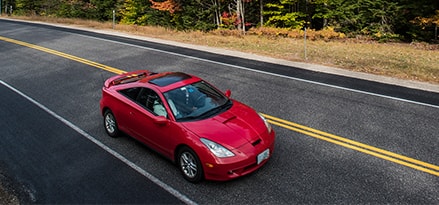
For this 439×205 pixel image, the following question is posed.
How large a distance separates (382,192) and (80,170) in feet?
17.9

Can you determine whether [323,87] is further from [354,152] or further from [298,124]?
[354,152]

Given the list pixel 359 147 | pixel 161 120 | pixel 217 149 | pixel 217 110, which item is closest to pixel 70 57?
pixel 161 120

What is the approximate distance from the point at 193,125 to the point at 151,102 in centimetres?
124

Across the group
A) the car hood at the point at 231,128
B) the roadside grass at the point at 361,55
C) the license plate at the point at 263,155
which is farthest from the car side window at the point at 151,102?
the roadside grass at the point at 361,55

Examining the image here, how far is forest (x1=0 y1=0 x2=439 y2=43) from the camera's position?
79.0ft

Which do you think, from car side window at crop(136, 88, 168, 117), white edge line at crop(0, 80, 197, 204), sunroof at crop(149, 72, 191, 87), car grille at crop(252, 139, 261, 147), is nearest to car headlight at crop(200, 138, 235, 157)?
car grille at crop(252, 139, 261, 147)

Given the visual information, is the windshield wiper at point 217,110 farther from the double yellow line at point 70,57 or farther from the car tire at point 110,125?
the double yellow line at point 70,57

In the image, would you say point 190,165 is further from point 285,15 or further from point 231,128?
point 285,15

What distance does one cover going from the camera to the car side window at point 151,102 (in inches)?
253

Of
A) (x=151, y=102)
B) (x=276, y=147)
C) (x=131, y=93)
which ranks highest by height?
(x=131, y=93)

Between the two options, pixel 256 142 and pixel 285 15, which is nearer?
pixel 256 142

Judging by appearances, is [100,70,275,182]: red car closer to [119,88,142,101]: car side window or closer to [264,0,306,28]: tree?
[119,88,142,101]: car side window

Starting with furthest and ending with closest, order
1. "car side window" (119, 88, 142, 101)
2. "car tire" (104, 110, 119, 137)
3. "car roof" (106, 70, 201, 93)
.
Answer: "car tire" (104, 110, 119, 137) → "car side window" (119, 88, 142, 101) → "car roof" (106, 70, 201, 93)

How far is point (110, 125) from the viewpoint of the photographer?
789 cm
